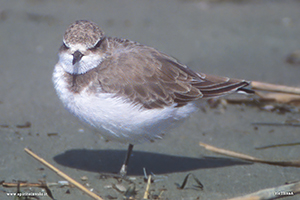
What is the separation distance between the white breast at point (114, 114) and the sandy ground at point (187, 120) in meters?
0.69

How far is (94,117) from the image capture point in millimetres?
4375

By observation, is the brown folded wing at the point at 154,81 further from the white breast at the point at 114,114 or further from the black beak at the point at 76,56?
the black beak at the point at 76,56

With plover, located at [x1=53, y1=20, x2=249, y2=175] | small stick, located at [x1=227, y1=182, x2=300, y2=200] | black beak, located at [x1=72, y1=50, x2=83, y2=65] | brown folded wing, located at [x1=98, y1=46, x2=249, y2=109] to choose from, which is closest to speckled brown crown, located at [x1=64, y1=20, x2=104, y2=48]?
plover, located at [x1=53, y1=20, x2=249, y2=175]

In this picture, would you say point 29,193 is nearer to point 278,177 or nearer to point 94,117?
point 94,117

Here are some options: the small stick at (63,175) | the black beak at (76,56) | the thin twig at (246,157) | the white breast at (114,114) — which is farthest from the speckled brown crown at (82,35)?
the thin twig at (246,157)

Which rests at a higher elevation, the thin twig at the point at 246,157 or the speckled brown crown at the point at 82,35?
the speckled brown crown at the point at 82,35

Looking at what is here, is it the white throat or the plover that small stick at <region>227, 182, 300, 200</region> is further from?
the white throat

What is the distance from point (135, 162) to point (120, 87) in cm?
129

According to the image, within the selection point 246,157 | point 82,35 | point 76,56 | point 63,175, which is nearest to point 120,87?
point 76,56

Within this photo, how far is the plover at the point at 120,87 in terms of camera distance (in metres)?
4.43

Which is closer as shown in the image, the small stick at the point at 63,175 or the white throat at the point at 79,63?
the small stick at the point at 63,175

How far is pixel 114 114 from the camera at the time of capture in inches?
173

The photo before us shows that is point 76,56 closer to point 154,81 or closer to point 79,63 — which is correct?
point 79,63

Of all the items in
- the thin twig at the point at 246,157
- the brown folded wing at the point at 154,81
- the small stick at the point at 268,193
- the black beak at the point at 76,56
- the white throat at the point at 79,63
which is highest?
the black beak at the point at 76,56
